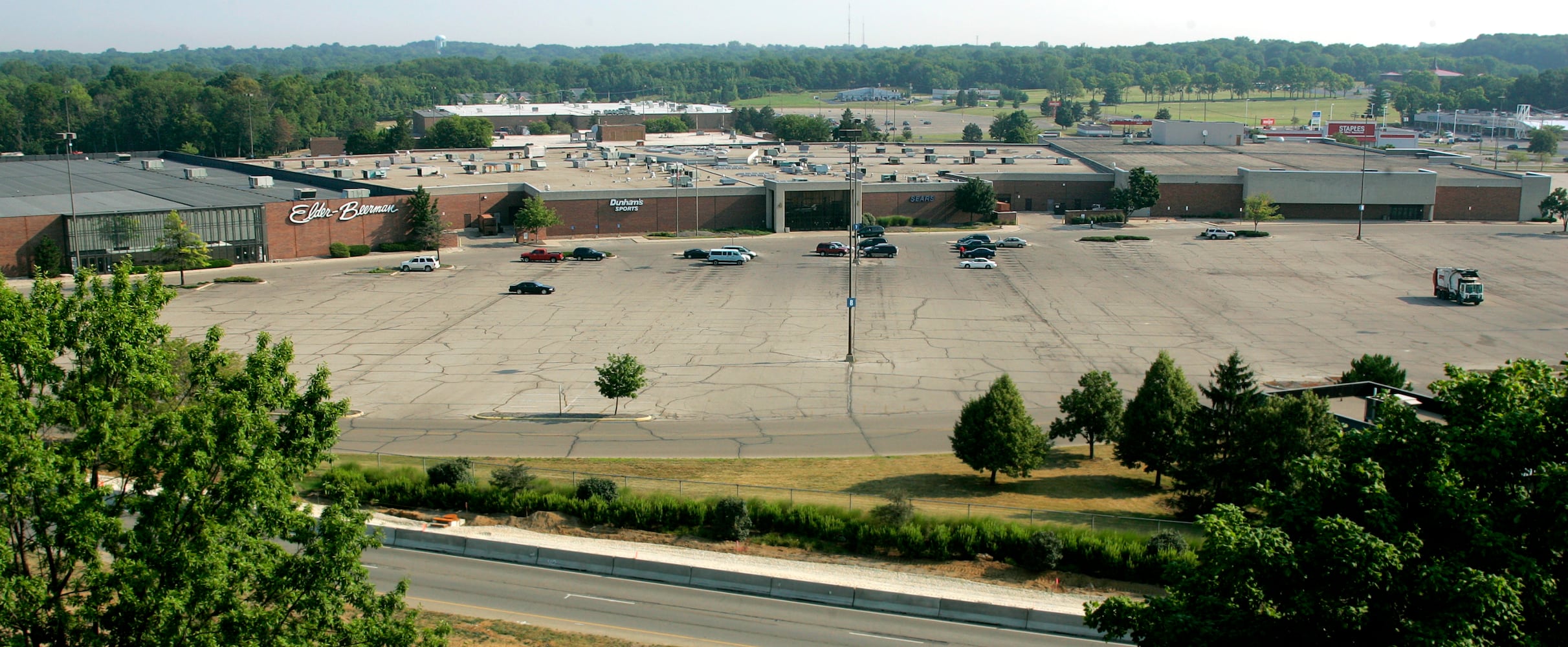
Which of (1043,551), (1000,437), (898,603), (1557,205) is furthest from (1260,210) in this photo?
(898,603)

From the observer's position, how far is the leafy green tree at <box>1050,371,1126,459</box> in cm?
2805

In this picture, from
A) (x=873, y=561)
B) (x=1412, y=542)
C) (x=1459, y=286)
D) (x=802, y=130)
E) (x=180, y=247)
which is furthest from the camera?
(x=802, y=130)

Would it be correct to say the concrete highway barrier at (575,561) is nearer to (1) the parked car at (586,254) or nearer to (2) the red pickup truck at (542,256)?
(2) the red pickup truck at (542,256)

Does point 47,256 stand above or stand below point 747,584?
above

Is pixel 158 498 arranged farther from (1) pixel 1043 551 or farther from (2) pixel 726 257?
(2) pixel 726 257

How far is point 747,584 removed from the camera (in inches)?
834

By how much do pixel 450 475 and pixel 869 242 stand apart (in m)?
40.9

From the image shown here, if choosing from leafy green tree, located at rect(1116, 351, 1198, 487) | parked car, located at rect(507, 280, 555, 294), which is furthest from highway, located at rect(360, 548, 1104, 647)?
parked car, located at rect(507, 280, 555, 294)

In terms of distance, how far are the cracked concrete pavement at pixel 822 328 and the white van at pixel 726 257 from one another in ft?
3.49

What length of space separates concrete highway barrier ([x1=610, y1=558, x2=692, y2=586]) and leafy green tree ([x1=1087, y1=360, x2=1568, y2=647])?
33.3ft

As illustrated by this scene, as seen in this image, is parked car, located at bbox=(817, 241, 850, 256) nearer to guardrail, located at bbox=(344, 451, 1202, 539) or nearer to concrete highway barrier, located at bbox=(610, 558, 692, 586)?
guardrail, located at bbox=(344, 451, 1202, 539)

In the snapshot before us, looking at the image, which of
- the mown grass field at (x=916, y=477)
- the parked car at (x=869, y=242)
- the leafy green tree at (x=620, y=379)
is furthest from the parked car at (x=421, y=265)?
the mown grass field at (x=916, y=477)

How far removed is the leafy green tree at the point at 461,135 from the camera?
111250 millimetres

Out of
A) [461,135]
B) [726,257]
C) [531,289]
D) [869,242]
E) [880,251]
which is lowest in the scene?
[531,289]
